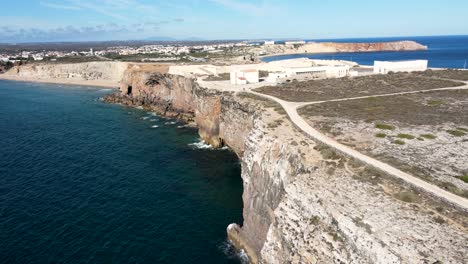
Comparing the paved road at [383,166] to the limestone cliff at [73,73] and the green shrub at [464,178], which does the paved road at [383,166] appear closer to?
the green shrub at [464,178]

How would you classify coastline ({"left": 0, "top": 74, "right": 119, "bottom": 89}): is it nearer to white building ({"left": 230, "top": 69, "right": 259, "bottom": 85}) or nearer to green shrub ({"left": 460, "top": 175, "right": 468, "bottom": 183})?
white building ({"left": 230, "top": 69, "right": 259, "bottom": 85})

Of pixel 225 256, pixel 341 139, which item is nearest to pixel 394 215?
pixel 341 139

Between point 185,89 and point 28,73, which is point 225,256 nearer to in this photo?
point 185,89

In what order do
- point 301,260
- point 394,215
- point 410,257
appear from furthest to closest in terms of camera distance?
point 301,260 < point 394,215 < point 410,257

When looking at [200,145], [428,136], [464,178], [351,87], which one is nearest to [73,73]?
[200,145]

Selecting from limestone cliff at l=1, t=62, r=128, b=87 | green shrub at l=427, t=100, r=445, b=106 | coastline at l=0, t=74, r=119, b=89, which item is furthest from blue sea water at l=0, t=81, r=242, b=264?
limestone cliff at l=1, t=62, r=128, b=87

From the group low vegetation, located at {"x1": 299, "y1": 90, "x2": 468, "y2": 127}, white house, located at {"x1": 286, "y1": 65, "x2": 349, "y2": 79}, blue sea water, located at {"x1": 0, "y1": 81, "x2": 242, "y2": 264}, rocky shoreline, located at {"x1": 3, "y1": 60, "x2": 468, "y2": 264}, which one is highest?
white house, located at {"x1": 286, "y1": 65, "x2": 349, "y2": 79}

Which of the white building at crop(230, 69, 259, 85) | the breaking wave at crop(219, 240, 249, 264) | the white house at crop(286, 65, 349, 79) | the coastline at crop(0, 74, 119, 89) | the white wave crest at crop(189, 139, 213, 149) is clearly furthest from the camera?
the coastline at crop(0, 74, 119, 89)
